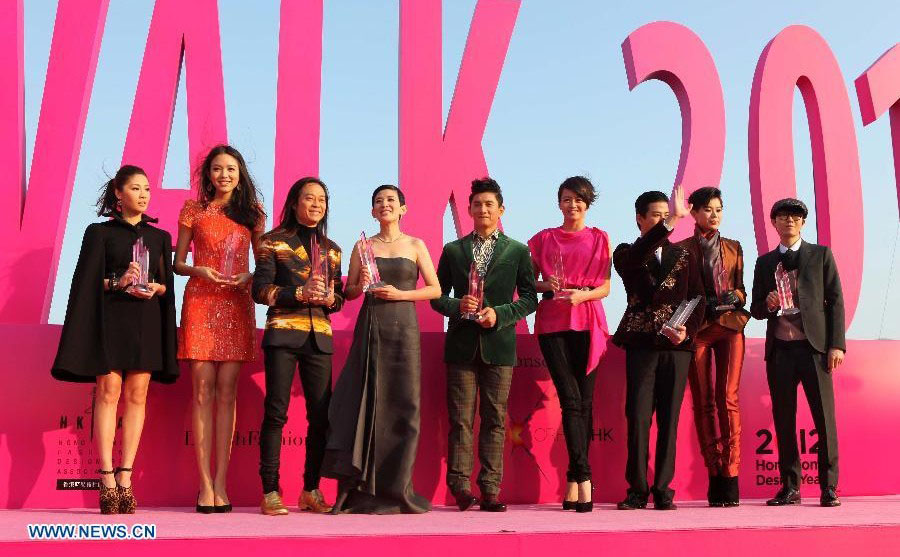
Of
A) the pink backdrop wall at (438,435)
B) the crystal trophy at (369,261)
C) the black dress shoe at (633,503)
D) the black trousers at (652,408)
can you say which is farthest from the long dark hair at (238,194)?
the black dress shoe at (633,503)

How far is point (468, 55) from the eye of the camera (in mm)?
5812

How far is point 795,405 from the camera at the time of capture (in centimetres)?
487

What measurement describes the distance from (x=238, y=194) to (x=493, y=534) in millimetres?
2250

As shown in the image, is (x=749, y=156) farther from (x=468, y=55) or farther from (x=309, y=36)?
(x=309, y=36)

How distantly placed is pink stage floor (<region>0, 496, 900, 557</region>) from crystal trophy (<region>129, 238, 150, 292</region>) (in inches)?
41.6

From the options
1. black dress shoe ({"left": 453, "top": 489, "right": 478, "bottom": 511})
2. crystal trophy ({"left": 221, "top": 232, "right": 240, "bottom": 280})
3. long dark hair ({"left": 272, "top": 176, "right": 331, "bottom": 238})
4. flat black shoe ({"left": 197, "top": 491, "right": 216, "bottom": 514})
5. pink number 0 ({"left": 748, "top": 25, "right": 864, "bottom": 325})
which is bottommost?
flat black shoe ({"left": 197, "top": 491, "right": 216, "bottom": 514})

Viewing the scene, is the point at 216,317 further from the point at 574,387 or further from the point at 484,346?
the point at 574,387

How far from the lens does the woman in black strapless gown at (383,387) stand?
4332 millimetres

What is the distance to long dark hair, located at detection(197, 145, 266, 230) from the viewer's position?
4.60 meters

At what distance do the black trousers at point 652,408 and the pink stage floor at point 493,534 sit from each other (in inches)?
13.6

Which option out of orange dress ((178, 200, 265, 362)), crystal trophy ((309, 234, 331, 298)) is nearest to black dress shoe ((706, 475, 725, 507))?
crystal trophy ((309, 234, 331, 298))

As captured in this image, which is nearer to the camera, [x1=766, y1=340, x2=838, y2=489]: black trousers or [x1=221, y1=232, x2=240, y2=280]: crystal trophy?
[x1=221, y1=232, x2=240, y2=280]: crystal trophy

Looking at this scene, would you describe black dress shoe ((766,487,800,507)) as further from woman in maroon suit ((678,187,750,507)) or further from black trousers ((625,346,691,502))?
black trousers ((625,346,691,502))

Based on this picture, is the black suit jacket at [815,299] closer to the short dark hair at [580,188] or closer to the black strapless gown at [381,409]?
the short dark hair at [580,188]
